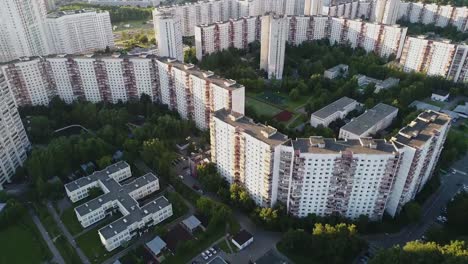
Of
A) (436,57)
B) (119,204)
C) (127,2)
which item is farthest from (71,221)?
(127,2)

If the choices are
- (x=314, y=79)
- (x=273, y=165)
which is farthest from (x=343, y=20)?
(x=273, y=165)

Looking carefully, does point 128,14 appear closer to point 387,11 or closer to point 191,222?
point 387,11

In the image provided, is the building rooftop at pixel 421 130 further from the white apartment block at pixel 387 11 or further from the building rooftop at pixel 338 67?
the white apartment block at pixel 387 11

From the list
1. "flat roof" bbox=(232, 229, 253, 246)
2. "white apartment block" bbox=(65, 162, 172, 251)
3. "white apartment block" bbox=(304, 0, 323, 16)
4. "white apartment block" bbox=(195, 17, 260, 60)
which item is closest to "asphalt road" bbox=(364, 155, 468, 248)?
"flat roof" bbox=(232, 229, 253, 246)

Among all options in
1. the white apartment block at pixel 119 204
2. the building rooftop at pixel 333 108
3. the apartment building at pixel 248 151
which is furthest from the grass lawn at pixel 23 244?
the building rooftop at pixel 333 108

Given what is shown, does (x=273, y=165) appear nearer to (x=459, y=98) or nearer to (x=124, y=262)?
(x=124, y=262)

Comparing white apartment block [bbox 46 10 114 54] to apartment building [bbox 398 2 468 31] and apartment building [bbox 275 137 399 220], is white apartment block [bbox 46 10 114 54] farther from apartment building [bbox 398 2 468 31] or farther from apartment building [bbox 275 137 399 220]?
apartment building [bbox 398 2 468 31]
